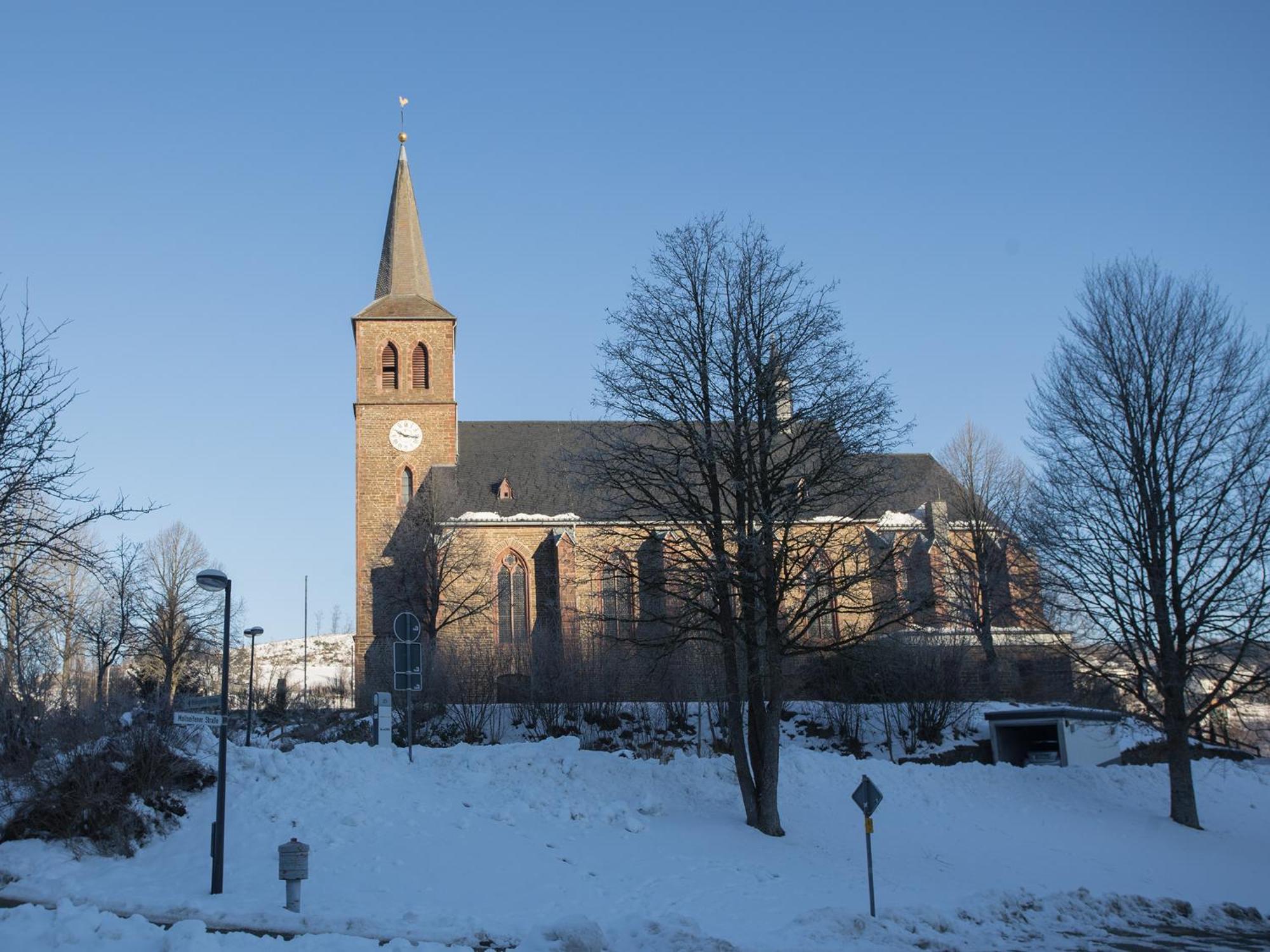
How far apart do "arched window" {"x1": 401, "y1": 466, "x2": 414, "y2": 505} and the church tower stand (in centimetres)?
3

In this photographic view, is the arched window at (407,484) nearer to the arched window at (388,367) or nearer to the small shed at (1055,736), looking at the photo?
the arched window at (388,367)

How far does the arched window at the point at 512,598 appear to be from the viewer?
46.7 m

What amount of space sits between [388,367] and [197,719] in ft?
125

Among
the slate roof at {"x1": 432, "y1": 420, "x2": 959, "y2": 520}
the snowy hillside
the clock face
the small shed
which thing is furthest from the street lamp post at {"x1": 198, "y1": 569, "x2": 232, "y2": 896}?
the snowy hillside

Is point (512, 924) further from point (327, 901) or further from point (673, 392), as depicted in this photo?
point (673, 392)

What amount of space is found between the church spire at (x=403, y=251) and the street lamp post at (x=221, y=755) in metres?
38.8

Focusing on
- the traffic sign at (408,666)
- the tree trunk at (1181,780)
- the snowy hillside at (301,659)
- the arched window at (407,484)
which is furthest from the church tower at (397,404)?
the tree trunk at (1181,780)

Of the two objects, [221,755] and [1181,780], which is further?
[1181,780]

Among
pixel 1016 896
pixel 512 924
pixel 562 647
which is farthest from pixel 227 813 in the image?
pixel 562 647

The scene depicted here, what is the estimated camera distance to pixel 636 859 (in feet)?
55.6

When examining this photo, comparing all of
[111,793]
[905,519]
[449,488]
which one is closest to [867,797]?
[111,793]

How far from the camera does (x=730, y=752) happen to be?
2623 cm

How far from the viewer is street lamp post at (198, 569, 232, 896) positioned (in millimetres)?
13773

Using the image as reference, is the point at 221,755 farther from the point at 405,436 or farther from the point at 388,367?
the point at 388,367
